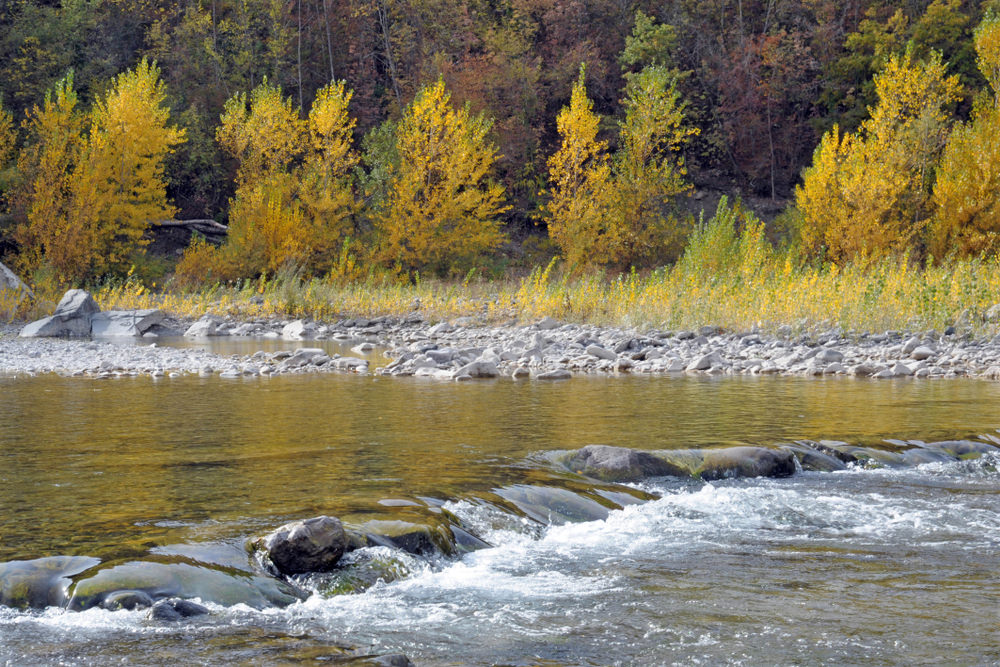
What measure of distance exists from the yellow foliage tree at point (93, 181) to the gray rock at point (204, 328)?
22.5 feet

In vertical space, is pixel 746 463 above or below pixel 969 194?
below

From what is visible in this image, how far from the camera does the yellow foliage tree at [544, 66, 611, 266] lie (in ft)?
96.1

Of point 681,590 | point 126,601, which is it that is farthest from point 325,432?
point 681,590

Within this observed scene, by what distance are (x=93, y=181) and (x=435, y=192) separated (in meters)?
10.0

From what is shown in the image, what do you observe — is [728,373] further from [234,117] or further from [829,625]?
[234,117]

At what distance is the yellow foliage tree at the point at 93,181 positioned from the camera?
1012 inches

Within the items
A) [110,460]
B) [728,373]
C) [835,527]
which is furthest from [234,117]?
[835,527]

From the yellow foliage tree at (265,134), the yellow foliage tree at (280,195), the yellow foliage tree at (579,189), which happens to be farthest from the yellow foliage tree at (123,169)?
the yellow foliage tree at (579,189)

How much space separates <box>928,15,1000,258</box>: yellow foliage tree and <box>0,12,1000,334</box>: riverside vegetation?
0.05 m

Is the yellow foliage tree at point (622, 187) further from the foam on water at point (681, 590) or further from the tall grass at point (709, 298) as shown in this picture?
the foam on water at point (681, 590)

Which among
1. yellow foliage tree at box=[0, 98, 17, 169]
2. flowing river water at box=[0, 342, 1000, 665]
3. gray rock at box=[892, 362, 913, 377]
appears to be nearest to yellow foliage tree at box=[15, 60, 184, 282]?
yellow foliage tree at box=[0, 98, 17, 169]

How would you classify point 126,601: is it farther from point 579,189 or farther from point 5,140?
point 5,140

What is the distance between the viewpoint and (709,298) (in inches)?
632

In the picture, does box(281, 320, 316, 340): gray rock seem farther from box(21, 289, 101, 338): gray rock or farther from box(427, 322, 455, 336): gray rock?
box(21, 289, 101, 338): gray rock
